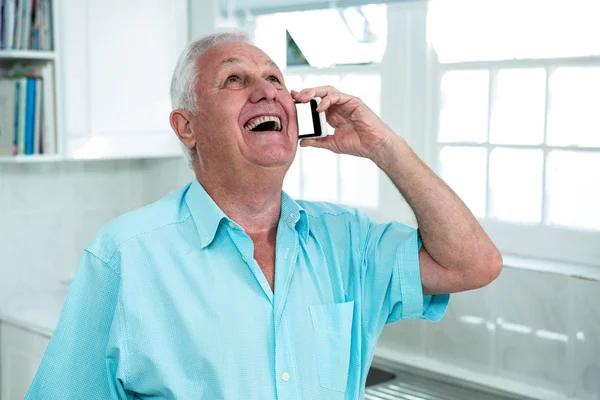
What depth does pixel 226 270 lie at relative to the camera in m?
1.61

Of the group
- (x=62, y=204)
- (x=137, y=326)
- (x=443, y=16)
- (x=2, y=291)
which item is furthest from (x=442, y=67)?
(x=2, y=291)

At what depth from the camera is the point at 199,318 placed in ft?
5.08

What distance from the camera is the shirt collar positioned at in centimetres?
162

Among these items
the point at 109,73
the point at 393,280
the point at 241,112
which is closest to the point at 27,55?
the point at 109,73

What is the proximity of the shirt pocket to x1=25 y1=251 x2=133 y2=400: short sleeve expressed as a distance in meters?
0.39

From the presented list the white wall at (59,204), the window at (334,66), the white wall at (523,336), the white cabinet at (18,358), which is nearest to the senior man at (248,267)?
the white wall at (523,336)

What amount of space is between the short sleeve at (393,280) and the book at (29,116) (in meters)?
1.69

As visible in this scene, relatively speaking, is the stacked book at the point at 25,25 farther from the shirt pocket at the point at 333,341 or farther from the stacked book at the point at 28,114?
the shirt pocket at the point at 333,341

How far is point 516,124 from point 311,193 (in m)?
0.93

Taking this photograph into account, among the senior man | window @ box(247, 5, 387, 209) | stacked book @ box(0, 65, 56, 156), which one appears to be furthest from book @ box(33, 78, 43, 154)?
the senior man

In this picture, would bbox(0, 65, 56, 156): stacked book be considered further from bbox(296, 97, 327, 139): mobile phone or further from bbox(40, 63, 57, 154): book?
bbox(296, 97, 327, 139): mobile phone

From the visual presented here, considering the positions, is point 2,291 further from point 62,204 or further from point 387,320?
point 387,320

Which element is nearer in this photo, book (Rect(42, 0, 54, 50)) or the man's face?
the man's face

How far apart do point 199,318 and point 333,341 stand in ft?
0.95
